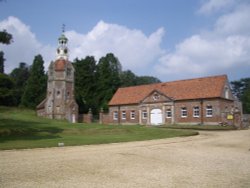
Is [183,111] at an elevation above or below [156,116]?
above

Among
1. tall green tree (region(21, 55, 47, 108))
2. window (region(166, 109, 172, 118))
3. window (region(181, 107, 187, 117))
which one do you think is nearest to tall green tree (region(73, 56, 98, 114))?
tall green tree (region(21, 55, 47, 108))

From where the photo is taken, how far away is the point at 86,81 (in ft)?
236

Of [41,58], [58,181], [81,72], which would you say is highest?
[41,58]

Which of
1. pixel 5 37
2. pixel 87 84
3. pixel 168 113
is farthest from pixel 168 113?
pixel 87 84

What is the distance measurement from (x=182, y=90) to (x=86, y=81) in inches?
1329

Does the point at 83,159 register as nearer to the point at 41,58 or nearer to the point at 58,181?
the point at 58,181

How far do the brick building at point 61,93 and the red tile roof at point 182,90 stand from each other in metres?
9.40

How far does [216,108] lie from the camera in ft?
127

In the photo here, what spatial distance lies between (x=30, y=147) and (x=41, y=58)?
66430mm

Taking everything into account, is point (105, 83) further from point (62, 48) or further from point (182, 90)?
point (182, 90)

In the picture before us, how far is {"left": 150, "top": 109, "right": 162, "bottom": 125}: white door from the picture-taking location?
43719mm

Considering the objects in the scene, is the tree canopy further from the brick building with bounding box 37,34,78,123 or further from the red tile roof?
the brick building with bounding box 37,34,78,123

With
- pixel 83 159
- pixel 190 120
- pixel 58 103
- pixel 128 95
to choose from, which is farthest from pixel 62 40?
pixel 83 159

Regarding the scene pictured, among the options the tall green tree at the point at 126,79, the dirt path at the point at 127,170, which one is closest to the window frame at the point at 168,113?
the dirt path at the point at 127,170
